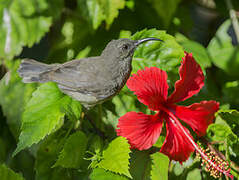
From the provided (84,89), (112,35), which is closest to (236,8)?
(112,35)

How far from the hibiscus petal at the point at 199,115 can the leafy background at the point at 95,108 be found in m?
0.03

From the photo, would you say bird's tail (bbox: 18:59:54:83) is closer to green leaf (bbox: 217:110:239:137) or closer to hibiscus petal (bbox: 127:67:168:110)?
hibiscus petal (bbox: 127:67:168:110)

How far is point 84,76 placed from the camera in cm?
98

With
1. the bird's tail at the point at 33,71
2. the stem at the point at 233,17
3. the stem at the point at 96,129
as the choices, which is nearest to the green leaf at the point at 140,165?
the stem at the point at 96,129

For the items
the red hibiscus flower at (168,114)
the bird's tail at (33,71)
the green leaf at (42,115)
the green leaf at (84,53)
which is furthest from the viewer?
the green leaf at (84,53)

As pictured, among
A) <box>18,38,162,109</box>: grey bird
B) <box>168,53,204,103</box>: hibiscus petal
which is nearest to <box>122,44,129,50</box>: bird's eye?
<box>18,38,162,109</box>: grey bird

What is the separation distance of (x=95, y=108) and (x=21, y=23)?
34cm

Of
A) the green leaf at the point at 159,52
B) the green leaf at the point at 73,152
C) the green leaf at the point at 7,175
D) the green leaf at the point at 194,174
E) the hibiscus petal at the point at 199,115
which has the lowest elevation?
the green leaf at the point at 194,174

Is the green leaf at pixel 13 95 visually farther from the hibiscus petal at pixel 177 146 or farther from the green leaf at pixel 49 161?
the hibiscus petal at pixel 177 146

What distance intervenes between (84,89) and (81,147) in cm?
17

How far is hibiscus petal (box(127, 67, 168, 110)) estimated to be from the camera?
929 mm

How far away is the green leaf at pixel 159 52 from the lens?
0.98 metres

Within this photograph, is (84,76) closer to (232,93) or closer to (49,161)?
(49,161)

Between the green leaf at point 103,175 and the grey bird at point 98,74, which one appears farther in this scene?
the grey bird at point 98,74
